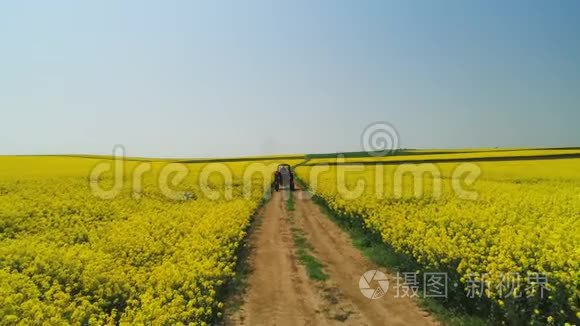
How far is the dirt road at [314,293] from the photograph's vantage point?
9.48 m

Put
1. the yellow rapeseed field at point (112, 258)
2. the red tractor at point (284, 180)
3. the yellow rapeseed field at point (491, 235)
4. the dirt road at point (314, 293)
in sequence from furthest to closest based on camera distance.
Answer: the red tractor at point (284, 180) → the dirt road at point (314, 293) → the yellow rapeseed field at point (491, 235) → the yellow rapeseed field at point (112, 258)

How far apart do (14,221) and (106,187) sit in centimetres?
1038

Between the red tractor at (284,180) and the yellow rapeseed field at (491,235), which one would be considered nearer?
the yellow rapeseed field at (491,235)

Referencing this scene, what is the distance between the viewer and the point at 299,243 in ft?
53.2

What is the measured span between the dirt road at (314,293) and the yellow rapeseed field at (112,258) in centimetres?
83

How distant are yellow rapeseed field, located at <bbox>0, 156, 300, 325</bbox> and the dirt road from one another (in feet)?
2.74

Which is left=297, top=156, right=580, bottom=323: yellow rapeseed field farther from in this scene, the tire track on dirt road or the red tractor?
the red tractor

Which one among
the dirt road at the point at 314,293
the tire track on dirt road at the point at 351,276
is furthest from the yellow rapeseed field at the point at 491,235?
the dirt road at the point at 314,293

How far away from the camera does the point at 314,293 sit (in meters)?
10.9

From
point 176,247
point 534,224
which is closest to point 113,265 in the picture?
point 176,247

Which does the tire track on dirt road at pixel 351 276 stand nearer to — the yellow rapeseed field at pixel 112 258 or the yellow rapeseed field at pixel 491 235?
the yellow rapeseed field at pixel 491 235

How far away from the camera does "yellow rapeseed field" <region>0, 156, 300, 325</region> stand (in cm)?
Answer: 789

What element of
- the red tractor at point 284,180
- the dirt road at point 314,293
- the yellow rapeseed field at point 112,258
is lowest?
the dirt road at point 314,293

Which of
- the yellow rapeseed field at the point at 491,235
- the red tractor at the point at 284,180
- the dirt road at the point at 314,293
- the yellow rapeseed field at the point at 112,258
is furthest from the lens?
the red tractor at the point at 284,180
